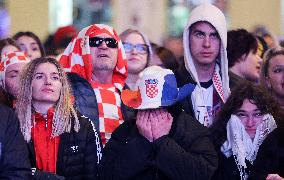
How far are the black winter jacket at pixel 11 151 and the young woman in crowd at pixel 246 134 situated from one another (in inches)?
56.7

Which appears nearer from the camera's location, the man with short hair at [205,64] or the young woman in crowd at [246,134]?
the young woman in crowd at [246,134]

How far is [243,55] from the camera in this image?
8008mm

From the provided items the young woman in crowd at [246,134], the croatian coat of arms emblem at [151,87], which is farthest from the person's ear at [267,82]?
the croatian coat of arms emblem at [151,87]

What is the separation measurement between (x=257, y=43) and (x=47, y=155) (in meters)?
2.71

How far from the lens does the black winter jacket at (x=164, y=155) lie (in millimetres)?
5918

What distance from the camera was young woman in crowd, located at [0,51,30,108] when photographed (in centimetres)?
686

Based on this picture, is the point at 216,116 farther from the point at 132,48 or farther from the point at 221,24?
the point at 132,48

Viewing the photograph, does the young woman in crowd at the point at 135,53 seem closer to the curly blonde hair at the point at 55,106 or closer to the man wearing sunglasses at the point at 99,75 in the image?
the man wearing sunglasses at the point at 99,75

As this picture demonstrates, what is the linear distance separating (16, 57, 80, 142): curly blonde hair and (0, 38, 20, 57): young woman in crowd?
4.63ft

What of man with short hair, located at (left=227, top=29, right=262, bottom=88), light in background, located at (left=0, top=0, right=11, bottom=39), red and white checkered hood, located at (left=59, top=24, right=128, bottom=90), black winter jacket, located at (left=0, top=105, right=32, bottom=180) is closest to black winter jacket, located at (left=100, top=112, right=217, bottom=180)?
black winter jacket, located at (left=0, top=105, right=32, bottom=180)

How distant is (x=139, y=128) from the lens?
6.09 meters

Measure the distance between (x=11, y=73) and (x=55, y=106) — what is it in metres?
0.93

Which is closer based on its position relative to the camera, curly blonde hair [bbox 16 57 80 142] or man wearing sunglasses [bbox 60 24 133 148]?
curly blonde hair [bbox 16 57 80 142]

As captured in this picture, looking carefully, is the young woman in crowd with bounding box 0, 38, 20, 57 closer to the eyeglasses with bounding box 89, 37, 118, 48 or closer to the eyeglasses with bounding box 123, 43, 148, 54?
the eyeglasses with bounding box 123, 43, 148, 54
